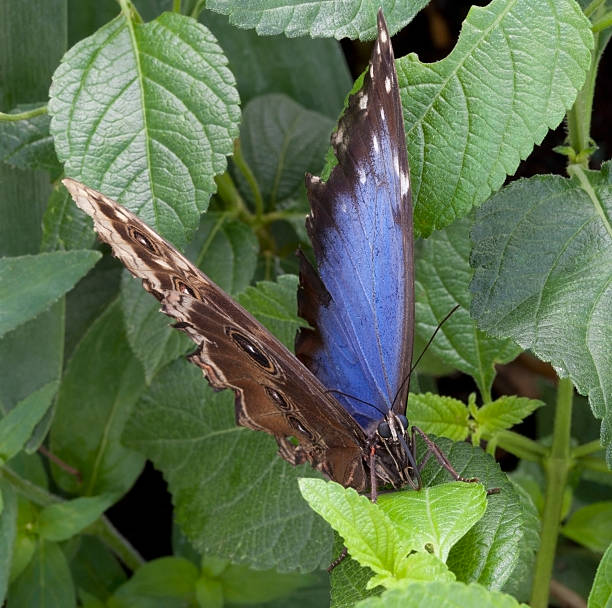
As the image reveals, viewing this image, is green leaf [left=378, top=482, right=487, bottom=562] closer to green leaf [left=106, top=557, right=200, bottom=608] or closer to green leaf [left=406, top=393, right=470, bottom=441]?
green leaf [left=406, top=393, right=470, bottom=441]

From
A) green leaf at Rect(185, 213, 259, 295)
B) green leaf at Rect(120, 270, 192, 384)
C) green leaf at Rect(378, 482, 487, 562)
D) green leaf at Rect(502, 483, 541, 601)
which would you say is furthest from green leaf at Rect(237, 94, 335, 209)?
green leaf at Rect(378, 482, 487, 562)

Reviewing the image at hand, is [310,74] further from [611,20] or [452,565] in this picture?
[452,565]

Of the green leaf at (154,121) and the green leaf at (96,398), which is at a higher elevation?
the green leaf at (154,121)

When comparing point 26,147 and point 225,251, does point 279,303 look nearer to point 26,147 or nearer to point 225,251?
point 225,251

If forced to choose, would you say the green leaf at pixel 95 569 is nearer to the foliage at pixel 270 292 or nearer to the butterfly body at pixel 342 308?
the foliage at pixel 270 292

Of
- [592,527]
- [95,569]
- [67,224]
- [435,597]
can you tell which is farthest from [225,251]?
[435,597]

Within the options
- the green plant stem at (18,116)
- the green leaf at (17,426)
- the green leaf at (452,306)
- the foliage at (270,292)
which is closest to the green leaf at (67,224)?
the foliage at (270,292)

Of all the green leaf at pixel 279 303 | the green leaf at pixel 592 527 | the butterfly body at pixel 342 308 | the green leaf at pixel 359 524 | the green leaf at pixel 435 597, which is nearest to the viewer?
the green leaf at pixel 435 597
